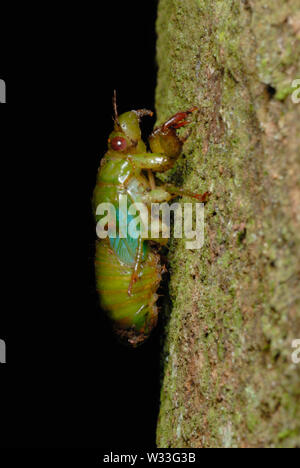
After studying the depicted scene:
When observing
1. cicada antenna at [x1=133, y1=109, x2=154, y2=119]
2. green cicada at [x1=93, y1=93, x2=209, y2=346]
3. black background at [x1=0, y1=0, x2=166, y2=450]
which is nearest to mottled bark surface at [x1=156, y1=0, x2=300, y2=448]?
green cicada at [x1=93, y1=93, x2=209, y2=346]

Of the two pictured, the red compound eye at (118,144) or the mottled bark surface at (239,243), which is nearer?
the mottled bark surface at (239,243)

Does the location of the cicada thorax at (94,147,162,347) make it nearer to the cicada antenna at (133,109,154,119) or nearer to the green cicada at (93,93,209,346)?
the green cicada at (93,93,209,346)

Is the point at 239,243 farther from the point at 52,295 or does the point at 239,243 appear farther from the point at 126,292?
the point at 52,295

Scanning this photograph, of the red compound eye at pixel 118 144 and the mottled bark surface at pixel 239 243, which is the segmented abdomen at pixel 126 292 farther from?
the red compound eye at pixel 118 144

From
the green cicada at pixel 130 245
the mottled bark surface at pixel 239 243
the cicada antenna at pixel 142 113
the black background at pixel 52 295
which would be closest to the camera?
the mottled bark surface at pixel 239 243

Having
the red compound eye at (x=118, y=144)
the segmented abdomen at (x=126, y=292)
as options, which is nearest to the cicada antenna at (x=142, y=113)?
the red compound eye at (x=118, y=144)

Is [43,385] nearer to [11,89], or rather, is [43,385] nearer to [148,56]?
[11,89]
